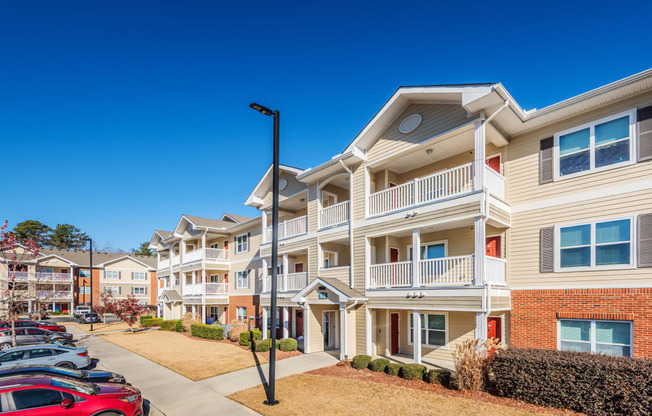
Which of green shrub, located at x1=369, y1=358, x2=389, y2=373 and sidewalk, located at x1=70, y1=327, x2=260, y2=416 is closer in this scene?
sidewalk, located at x1=70, y1=327, x2=260, y2=416

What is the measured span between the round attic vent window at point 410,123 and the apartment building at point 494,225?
0.05 meters

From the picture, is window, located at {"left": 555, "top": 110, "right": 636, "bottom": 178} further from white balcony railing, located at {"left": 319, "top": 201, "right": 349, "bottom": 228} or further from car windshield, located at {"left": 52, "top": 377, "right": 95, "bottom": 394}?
car windshield, located at {"left": 52, "top": 377, "right": 95, "bottom": 394}

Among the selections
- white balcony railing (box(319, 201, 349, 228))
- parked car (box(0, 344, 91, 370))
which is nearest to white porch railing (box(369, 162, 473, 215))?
white balcony railing (box(319, 201, 349, 228))

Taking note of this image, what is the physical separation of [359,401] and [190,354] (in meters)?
11.3

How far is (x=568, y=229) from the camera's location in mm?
12094

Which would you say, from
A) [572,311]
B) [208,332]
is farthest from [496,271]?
[208,332]

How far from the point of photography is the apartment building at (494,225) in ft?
35.8

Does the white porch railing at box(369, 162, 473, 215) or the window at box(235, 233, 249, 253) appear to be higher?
the white porch railing at box(369, 162, 473, 215)

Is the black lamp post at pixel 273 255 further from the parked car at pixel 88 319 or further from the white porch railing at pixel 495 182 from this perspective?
the parked car at pixel 88 319

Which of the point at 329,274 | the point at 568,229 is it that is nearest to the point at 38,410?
the point at 329,274

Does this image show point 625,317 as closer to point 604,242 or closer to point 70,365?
point 604,242

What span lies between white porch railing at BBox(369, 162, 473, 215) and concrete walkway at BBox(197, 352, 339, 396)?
6.82m

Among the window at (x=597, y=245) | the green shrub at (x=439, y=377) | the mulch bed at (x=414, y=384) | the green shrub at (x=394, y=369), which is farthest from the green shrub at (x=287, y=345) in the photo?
the window at (x=597, y=245)

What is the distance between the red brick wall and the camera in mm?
10336
